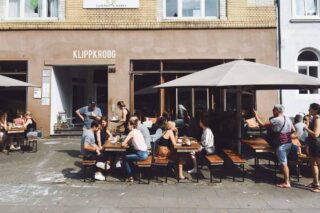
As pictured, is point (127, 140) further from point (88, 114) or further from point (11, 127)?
point (11, 127)

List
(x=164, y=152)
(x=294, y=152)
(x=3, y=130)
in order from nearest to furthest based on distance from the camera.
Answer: (x=294, y=152) < (x=164, y=152) < (x=3, y=130)

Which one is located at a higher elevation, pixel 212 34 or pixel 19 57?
pixel 212 34

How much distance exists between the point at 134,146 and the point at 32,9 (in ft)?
33.8

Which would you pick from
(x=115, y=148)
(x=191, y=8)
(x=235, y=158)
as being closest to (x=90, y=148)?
(x=115, y=148)

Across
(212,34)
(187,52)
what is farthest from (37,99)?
(212,34)

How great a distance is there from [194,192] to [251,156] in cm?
402

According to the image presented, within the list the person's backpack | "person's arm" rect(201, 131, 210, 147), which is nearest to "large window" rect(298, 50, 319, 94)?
the person's backpack

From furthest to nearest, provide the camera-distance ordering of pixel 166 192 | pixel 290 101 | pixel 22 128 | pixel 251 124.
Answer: pixel 290 101, pixel 251 124, pixel 22 128, pixel 166 192

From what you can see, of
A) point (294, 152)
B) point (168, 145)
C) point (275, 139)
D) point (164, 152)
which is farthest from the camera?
point (168, 145)

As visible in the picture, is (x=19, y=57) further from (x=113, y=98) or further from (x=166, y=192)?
(x=166, y=192)

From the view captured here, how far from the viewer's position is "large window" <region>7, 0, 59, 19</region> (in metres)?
15.4

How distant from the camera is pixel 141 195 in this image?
23.4ft

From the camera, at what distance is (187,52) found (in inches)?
594

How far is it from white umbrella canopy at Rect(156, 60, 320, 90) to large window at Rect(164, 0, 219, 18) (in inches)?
267
